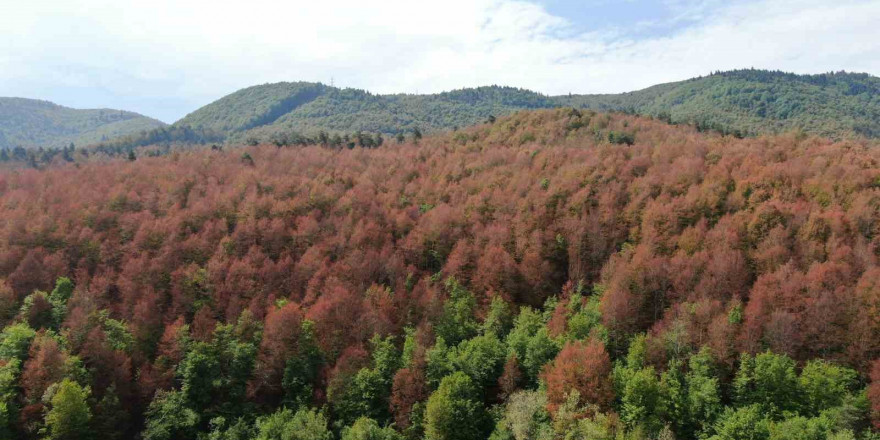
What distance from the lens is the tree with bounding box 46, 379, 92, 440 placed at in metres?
39.0

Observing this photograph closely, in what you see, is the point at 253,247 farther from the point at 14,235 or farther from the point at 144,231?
the point at 14,235

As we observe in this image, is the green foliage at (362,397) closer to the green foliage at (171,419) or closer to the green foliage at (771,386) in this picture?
the green foliage at (171,419)

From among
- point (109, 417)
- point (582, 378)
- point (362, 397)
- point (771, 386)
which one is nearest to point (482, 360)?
point (582, 378)

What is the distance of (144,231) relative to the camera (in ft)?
222

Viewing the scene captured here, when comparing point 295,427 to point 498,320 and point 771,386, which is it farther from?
point 771,386

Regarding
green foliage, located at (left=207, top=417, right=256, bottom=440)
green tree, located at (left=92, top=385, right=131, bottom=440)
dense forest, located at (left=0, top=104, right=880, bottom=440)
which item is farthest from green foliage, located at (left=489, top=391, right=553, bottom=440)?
green tree, located at (left=92, top=385, right=131, bottom=440)

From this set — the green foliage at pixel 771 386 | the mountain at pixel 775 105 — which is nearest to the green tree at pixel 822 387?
the green foliage at pixel 771 386

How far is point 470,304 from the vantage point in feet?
187

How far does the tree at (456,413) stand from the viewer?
129ft

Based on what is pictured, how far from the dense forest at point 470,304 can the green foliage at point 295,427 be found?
300 millimetres

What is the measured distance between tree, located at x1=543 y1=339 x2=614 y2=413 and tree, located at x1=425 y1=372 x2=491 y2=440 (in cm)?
659

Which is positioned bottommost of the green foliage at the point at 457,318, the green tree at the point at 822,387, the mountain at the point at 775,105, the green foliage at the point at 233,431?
the green foliage at the point at 233,431

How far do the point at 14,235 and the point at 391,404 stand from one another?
5872 centimetres

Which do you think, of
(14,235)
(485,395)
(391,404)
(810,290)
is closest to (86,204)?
(14,235)
